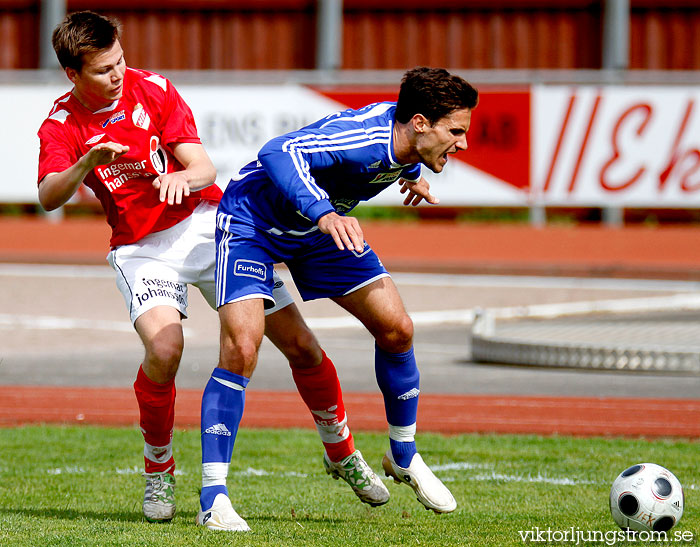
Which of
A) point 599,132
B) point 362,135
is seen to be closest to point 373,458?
point 362,135

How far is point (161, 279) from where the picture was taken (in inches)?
218

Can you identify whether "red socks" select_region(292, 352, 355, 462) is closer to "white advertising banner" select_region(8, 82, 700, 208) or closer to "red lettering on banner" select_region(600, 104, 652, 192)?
"white advertising banner" select_region(8, 82, 700, 208)

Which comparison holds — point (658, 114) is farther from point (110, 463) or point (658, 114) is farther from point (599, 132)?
point (110, 463)

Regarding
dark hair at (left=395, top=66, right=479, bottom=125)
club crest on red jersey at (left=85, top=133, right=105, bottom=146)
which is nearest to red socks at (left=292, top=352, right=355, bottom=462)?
dark hair at (left=395, top=66, right=479, bottom=125)

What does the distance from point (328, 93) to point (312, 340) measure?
11.8 metres

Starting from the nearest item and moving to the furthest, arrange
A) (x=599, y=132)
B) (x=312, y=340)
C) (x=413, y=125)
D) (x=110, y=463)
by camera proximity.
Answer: (x=413, y=125), (x=312, y=340), (x=110, y=463), (x=599, y=132)

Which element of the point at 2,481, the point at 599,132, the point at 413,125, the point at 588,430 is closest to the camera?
the point at 413,125

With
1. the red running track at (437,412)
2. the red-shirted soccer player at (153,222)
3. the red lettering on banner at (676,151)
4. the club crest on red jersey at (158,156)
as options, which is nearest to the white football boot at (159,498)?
the red-shirted soccer player at (153,222)

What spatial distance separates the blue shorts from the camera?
5254 millimetres

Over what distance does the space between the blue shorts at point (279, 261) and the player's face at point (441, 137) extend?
55cm

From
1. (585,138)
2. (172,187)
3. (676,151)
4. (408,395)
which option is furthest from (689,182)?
(172,187)

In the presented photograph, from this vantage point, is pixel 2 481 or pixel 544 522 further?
pixel 2 481

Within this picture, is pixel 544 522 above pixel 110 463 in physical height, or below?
above

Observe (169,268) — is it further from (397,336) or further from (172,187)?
(397,336)
